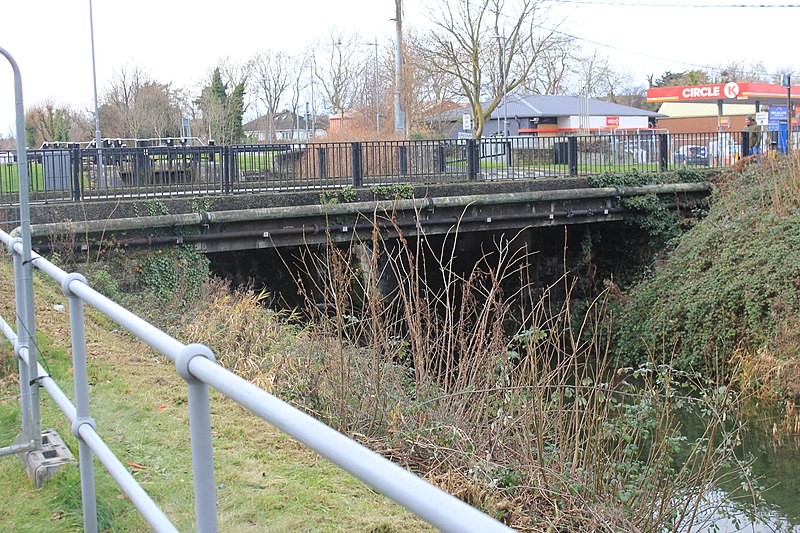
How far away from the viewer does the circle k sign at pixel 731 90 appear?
38.0 metres

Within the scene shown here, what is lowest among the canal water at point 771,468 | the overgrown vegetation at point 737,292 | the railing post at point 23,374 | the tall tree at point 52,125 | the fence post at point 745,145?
the canal water at point 771,468

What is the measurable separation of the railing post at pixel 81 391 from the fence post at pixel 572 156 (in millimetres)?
16640

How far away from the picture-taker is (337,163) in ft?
55.4

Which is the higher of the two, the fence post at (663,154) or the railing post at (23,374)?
the fence post at (663,154)

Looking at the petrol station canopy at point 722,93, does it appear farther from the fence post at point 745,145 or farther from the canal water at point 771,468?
the canal water at point 771,468

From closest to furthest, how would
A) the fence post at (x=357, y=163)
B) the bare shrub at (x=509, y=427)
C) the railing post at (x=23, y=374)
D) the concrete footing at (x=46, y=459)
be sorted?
1. the concrete footing at (x=46, y=459)
2. the railing post at (x=23, y=374)
3. the bare shrub at (x=509, y=427)
4. the fence post at (x=357, y=163)

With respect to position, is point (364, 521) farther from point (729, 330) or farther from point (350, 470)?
point (729, 330)

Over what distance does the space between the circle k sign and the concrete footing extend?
1500 inches

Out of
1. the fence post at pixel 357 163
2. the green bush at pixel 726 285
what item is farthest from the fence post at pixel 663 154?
the fence post at pixel 357 163

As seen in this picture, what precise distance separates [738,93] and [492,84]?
11.5m

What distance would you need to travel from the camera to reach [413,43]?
128 feet

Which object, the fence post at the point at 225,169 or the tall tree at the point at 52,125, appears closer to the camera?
the fence post at the point at 225,169

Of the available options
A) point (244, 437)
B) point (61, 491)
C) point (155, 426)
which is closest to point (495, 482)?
point (244, 437)

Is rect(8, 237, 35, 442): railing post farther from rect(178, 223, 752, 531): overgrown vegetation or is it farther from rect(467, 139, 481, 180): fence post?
rect(467, 139, 481, 180): fence post
